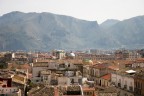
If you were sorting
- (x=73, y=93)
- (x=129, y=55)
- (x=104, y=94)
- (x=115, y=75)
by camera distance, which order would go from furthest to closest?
(x=129, y=55), (x=115, y=75), (x=104, y=94), (x=73, y=93)

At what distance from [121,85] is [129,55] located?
12649 cm

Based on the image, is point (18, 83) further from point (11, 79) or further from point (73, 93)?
point (73, 93)

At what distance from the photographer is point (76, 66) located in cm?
7294

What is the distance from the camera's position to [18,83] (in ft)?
162

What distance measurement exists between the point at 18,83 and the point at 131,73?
14123 millimetres

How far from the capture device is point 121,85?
1953 inches

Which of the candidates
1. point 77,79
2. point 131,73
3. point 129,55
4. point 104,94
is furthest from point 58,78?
point 129,55

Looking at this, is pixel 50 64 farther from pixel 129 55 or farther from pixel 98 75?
pixel 129 55

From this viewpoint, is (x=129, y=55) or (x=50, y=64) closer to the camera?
(x=50, y=64)

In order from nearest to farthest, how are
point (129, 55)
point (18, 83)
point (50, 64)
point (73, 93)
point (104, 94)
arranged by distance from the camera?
point (73, 93), point (104, 94), point (18, 83), point (50, 64), point (129, 55)

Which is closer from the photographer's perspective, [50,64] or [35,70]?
[35,70]

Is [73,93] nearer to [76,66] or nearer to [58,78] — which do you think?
[58,78]

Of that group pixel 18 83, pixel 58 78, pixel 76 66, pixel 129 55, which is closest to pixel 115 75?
pixel 58 78

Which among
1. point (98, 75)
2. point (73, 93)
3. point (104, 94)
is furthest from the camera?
point (98, 75)
